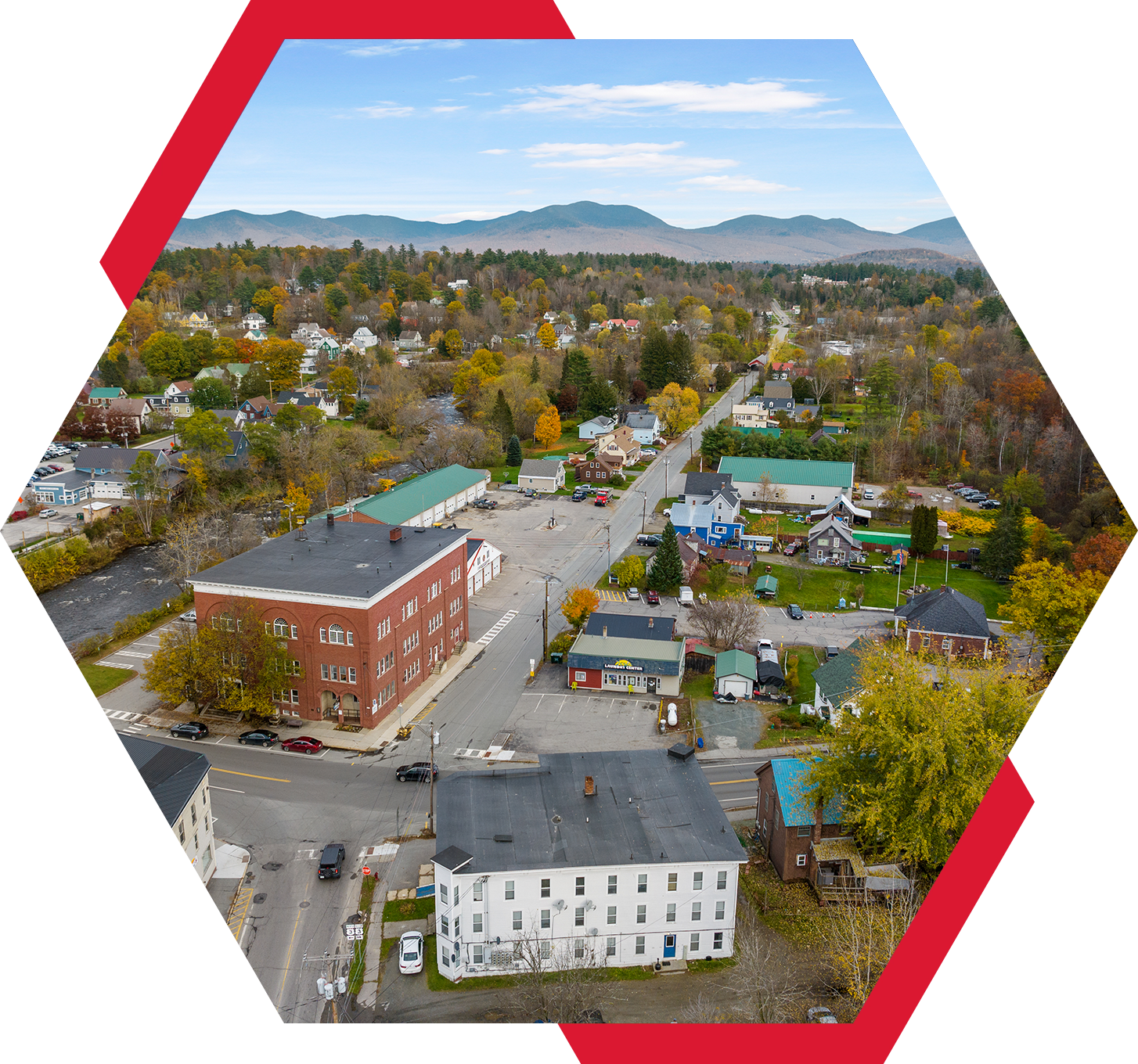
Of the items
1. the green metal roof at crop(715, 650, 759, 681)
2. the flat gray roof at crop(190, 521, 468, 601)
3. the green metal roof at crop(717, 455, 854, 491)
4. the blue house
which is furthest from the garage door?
the green metal roof at crop(717, 455, 854, 491)

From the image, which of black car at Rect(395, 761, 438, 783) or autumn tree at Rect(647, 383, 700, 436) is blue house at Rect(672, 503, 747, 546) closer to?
black car at Rect(395, 761, 438, 783)

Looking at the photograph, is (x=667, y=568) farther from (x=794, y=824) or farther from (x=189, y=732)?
(x=189, y=732)

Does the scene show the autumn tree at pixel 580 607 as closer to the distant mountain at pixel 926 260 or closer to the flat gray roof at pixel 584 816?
the flat gray roof at pixel 584 816

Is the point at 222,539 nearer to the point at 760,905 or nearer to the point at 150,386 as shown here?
the point at 150,386

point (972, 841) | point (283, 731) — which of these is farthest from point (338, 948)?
point (972, 841)

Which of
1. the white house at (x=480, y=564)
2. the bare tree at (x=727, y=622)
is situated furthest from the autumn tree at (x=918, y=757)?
the white house at (x=480, y=564)

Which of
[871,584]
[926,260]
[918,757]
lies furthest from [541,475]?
[926,260]
